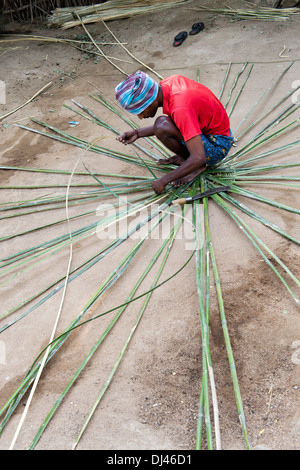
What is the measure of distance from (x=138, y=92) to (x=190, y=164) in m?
0.38

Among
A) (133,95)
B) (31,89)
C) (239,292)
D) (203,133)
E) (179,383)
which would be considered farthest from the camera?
(31,89)

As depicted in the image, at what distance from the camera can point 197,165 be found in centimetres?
209

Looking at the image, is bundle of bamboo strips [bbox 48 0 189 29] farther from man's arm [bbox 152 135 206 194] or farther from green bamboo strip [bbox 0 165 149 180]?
man's arm [bbox 152 135 206 194]

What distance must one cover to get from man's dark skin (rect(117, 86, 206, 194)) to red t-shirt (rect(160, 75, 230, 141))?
35mm

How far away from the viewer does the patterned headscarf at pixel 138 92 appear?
2014mm

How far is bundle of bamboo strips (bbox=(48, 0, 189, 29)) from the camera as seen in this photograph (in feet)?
14.2

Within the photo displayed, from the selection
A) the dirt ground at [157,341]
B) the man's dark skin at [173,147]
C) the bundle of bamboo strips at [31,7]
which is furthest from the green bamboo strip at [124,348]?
the bundle of bamboo strips at [31,7]

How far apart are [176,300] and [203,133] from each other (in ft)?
2.80

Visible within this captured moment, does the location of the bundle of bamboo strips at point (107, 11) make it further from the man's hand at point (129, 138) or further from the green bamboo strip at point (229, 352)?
the green bamboo strip at point (229, 352)

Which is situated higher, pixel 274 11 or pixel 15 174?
pixel 274 11

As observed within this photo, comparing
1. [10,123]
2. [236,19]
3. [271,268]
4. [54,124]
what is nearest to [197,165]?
[271,268]

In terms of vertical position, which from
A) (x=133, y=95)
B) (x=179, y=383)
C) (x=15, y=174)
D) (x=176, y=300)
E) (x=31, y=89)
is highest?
(x=31, y=89)
